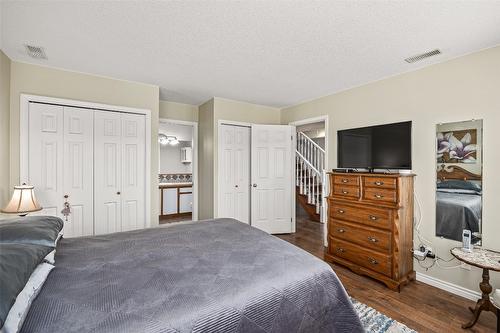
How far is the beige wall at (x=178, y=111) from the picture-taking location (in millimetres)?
4297

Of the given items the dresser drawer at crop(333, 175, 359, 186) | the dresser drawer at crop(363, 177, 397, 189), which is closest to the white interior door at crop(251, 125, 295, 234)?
the dresser drawer at crop(333, 175, 359, 186)

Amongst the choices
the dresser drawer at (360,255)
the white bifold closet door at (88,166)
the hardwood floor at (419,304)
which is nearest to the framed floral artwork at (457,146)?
the dresser drawer at (360,255)

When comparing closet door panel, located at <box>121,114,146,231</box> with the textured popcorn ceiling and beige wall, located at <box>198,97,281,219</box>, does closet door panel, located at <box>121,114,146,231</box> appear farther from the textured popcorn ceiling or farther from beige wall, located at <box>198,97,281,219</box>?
beige wall, located at <box>198,97,281,219</box>

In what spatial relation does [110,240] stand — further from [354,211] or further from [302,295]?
[354,211]

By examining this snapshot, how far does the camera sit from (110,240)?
6.00ft

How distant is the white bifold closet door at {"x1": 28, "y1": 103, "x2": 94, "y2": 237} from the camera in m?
2.80

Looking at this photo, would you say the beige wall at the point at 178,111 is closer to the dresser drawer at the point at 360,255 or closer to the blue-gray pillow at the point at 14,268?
the dresser drawer at the point at 360,255

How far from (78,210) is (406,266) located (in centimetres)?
400

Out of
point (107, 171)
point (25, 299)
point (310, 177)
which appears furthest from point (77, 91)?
point (310, 177)

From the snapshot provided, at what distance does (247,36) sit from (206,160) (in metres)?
2.57

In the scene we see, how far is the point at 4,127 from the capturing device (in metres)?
2.51

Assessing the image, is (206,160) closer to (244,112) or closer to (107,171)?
(244,112)

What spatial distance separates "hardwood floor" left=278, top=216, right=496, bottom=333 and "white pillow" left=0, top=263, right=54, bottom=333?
2508 millimetres

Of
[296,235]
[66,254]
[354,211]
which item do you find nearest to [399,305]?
[354,211]
